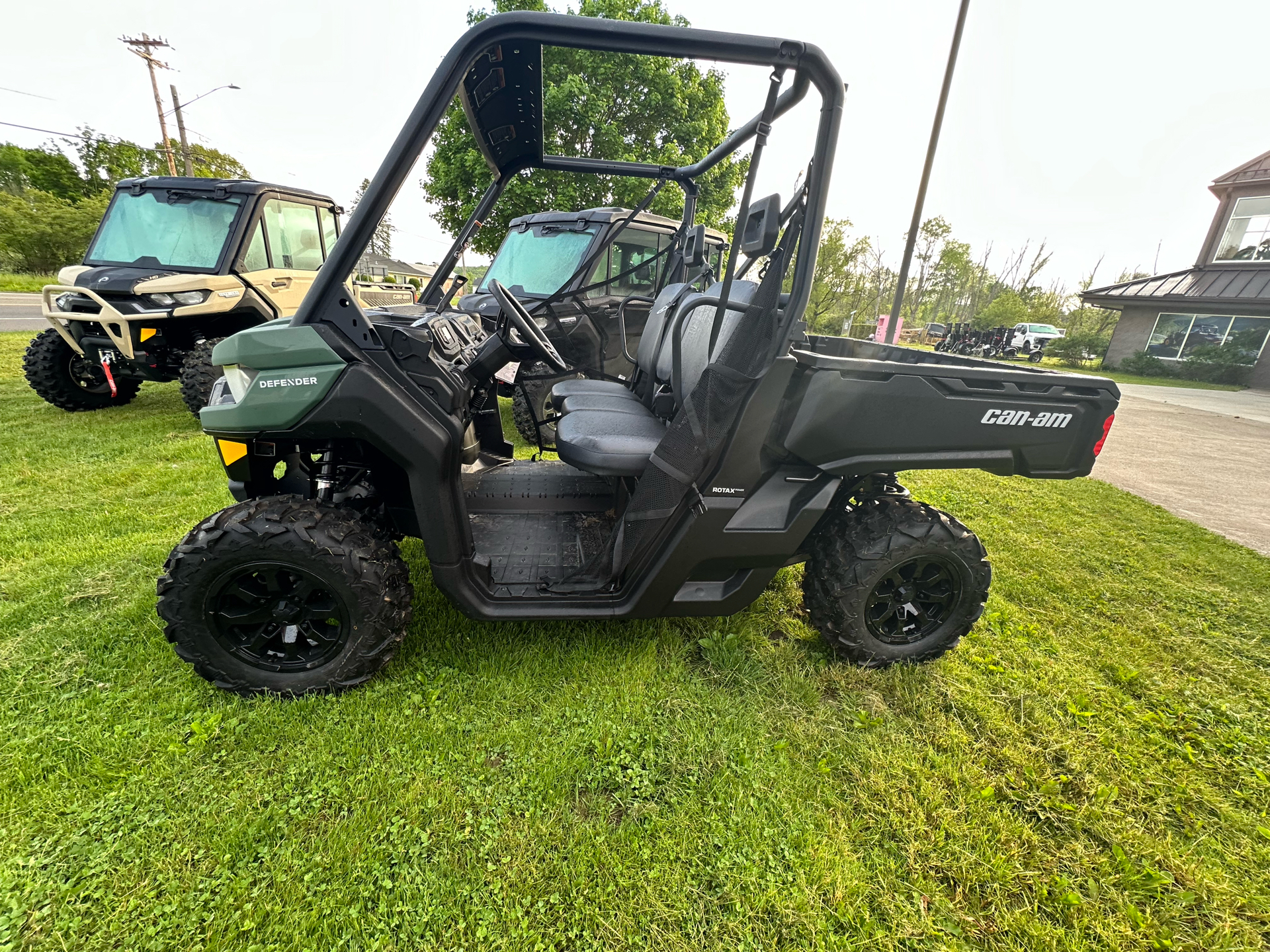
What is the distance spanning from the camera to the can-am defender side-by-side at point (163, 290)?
5.12 m

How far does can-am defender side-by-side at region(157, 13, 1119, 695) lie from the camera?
→ 179cm

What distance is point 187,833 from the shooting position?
1.57m

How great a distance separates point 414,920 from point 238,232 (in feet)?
21.3

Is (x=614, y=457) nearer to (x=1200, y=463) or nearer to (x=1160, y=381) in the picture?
(x=1200, y=463)

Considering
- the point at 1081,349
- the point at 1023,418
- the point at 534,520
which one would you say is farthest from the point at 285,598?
the point at 1081,349

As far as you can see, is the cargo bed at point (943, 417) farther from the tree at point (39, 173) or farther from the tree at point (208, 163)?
the tree at point (39, 173)

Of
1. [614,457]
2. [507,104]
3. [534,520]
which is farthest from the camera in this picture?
[534,520]

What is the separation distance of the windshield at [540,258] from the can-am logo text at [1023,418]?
4.16 meters

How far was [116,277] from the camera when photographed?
5227 millimetres

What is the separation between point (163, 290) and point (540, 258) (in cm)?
351

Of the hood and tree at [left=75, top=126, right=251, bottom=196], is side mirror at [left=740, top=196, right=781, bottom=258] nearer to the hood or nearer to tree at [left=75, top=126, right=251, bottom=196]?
the hood

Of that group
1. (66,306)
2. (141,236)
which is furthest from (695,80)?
(66,306)

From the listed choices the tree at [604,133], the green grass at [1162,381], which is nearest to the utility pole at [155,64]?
the tree at [604,133]

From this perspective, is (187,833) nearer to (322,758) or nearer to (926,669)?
(322,758)
